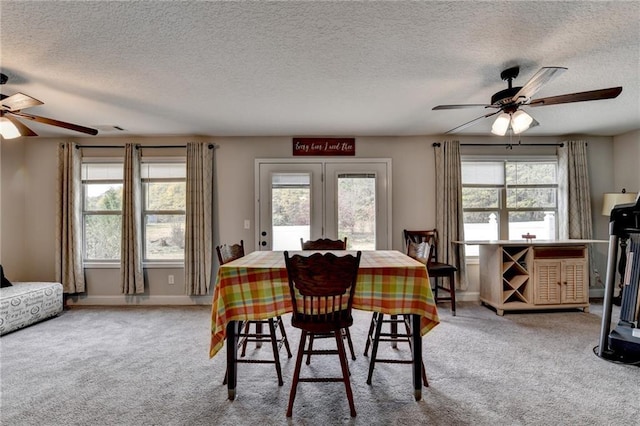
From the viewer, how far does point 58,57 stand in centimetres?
219

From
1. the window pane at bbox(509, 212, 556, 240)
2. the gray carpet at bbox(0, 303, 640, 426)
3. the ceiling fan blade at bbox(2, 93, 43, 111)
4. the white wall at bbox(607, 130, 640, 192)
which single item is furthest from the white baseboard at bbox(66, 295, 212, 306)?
the white wall at bbox(607, 130, 640, 192)

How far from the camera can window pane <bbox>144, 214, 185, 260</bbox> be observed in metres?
4.45

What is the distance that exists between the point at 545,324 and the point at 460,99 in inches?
104

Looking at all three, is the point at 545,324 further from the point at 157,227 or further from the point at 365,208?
the point at 157,227

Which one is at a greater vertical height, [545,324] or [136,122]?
[136,122]

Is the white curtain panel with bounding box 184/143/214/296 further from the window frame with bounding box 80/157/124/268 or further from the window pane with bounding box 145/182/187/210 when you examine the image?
the window frame with bounding box 80/157/124/268

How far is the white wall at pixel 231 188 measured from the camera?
438 centimetres

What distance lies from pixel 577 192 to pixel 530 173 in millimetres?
643

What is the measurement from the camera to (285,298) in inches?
82.1

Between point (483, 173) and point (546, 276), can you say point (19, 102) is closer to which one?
point (483, 173)

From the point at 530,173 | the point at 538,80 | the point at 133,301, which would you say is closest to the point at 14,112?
the point at 133,301

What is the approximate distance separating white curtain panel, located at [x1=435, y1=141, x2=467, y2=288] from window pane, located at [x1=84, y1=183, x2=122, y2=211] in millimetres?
4602

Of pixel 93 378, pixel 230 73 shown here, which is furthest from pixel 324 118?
pixel 93 378

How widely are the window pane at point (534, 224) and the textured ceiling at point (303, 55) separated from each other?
1577mm
